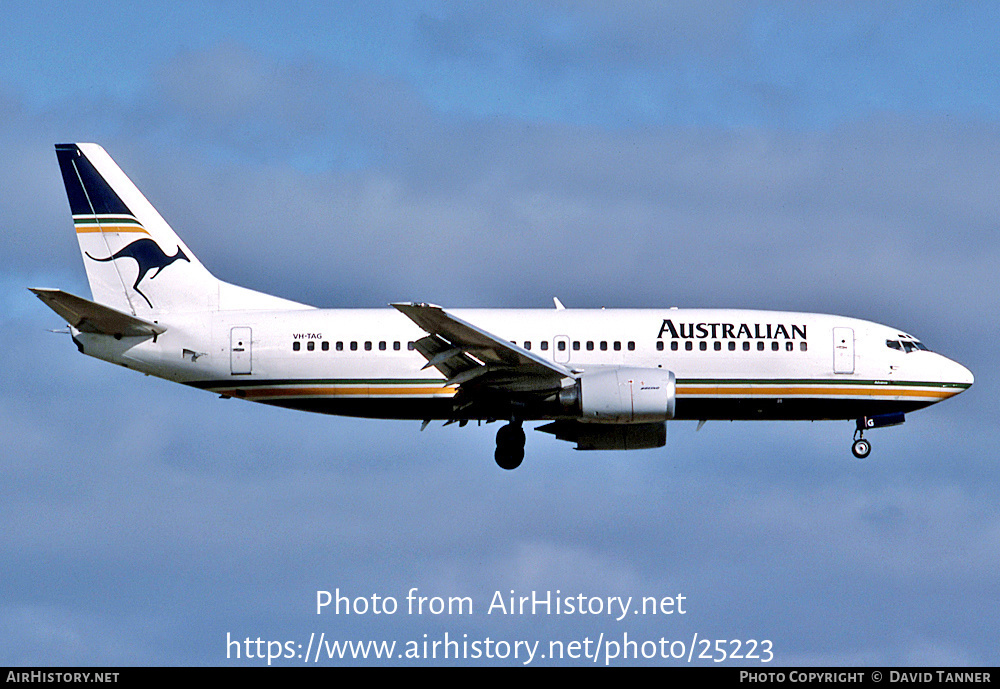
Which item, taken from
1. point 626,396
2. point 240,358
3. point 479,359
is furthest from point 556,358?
point 240,358

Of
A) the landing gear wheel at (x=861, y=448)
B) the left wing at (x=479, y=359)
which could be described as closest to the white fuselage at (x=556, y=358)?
the landing gear wheel at (x=861, y=448)

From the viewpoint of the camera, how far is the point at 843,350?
42375 mm

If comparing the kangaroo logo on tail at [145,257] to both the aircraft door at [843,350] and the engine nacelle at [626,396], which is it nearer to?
the engine nacelle at [626,396]

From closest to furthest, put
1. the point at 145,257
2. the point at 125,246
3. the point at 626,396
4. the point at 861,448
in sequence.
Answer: the point at 626,396 < the point at 861,448 < the point at 145,257 < the point at 125,246

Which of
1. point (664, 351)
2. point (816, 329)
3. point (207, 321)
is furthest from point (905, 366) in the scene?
point (207, 321)

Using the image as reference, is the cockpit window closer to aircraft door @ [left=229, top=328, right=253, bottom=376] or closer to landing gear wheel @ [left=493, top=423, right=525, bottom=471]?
landing gear wheel @ [left=493, top=423, right=525, bottom=471]

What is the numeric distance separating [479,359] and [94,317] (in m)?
11.0

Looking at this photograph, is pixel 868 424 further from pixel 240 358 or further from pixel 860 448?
pixel 240 358

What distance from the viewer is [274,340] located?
1649 inches

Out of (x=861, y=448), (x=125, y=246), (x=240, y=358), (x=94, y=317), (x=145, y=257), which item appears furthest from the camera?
(x=125, y=246)

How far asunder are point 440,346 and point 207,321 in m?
7.50

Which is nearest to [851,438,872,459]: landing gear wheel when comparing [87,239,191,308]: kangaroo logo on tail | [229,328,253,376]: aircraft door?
[229,328,253,376]: aircraft door

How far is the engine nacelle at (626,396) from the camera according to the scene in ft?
128

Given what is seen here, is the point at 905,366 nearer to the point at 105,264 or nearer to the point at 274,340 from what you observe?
the point at 274,340
